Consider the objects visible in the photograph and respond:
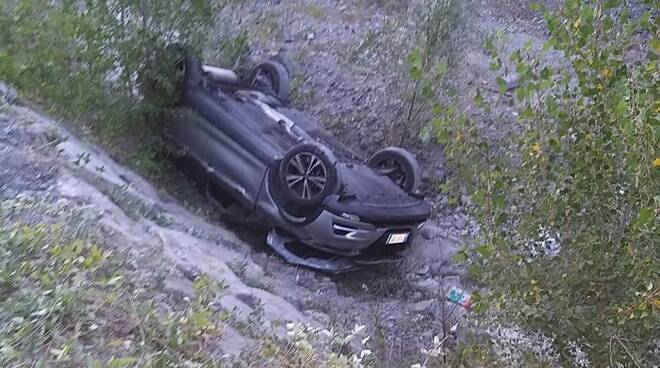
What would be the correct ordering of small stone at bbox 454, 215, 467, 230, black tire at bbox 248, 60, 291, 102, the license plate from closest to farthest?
the license plate
small stone at bbox 454, 215, 467, 230
black tire at bbox 248, 60, 291, 102

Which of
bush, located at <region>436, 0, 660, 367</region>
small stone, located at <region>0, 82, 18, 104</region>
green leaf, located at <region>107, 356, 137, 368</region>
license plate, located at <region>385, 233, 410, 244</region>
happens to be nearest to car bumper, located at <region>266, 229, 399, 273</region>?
license plate, located at <region>385, 233, 410, 244</region>

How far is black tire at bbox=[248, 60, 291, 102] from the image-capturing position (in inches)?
365

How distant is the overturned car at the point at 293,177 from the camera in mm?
7238

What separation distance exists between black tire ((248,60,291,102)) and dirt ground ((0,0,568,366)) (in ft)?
1.97

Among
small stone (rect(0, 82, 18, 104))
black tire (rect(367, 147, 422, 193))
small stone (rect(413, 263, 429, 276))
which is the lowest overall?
small stone (rect(413, 263, 429, 276))

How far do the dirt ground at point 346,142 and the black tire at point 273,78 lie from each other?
23.6 inches

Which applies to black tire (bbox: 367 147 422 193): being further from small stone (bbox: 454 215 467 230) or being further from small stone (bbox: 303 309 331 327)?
small stone (bbox: 303 309 331 327)

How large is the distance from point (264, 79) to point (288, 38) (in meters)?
3.01

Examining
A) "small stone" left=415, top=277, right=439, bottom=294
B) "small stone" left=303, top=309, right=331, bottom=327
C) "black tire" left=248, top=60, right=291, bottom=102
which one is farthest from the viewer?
"black tire" left=248, top=60, right=291, bottom=102

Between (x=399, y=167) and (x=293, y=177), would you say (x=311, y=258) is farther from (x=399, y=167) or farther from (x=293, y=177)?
(x=399, y=167)

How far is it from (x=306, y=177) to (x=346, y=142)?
293 cm

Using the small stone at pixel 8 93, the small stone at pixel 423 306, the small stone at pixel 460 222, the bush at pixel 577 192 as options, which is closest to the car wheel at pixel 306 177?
the small stone at pixel 423 306

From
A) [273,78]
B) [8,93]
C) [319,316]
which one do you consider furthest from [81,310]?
[273,78]

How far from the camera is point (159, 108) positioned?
26.7ft
